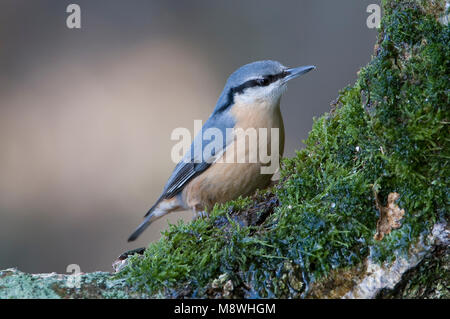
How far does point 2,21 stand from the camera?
611 cm

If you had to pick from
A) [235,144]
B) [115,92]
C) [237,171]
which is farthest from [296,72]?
[115,92]

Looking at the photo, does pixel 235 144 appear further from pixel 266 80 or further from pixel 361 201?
pixel 361 201

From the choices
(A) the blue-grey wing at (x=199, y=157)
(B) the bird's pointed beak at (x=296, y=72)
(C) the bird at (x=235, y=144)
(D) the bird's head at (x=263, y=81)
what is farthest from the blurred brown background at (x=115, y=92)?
(B) the bird's pointed beak at (x=296, y=72)

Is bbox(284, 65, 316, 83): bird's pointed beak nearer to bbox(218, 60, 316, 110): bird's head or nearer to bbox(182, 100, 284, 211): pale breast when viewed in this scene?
bbox(218, 60, 316, 110): bird's head

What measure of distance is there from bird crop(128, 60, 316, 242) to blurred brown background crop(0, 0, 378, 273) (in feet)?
7.12

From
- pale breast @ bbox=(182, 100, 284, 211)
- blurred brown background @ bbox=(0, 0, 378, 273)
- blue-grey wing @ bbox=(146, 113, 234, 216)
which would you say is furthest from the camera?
blurred brown background @ bbox=(0, 0, 378, 273)

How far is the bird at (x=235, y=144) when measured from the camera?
2.87 meters

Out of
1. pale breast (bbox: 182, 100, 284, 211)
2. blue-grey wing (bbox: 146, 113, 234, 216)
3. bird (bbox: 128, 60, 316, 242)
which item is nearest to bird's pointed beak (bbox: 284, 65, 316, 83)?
bird (bbox: 128, 60, 316, 242)

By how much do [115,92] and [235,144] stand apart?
11.3ft

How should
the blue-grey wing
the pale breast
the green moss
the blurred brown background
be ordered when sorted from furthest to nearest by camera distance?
the blurred brown background, the blue-grey wing, the pale breast, the green moss

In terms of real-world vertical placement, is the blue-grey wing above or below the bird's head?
below

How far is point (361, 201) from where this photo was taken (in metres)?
1.81

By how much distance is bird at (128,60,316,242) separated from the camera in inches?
113
